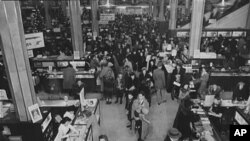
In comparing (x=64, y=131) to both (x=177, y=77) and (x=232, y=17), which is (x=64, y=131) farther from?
(x=232, y=17)

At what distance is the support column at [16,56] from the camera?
5.34 meters

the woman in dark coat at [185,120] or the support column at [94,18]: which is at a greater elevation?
the support column at [94,18]

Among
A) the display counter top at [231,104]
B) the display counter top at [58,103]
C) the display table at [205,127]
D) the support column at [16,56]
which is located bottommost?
the display table at [205,127]

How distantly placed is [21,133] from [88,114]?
6.22 feet

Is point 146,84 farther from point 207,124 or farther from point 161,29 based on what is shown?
point 161,29

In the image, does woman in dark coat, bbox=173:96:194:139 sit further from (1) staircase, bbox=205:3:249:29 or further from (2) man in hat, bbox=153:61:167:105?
(1) staircase, bbox=205:3:249:29

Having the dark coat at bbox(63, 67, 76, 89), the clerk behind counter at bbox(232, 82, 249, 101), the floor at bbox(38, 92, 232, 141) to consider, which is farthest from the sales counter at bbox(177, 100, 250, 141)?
the dark coat at bbox(63, 67, 76, 89)

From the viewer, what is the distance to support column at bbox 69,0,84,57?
38.2 ft

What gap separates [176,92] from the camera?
9898 mm

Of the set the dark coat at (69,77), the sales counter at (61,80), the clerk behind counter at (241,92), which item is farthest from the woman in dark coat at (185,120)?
the sales counter at (61,80)

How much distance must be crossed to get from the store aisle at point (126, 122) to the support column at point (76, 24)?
148 inches

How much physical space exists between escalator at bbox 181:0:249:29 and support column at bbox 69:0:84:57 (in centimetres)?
1193

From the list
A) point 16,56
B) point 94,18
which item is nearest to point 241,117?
point 16,56

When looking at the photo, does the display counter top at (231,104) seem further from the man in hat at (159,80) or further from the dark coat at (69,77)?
the dark coat at (69,77)
